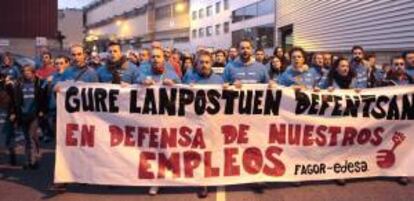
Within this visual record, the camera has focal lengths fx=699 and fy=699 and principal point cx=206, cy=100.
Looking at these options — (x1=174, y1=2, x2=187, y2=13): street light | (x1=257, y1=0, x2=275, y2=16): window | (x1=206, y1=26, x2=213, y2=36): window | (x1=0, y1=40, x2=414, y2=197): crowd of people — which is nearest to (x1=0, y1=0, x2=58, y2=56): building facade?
(x1=257, y1=0, x2=275, y2=16): window

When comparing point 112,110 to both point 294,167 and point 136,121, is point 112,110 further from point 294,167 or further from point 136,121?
point 294,167

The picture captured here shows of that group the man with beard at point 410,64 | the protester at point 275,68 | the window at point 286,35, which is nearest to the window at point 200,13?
the window at point 286,35

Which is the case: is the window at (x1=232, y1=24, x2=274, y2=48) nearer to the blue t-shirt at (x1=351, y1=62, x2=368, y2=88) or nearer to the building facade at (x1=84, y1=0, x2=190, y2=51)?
the building facade at (x1=84, y1=0, x2=190, y2=51)

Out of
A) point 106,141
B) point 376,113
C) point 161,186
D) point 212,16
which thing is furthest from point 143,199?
point 212,16

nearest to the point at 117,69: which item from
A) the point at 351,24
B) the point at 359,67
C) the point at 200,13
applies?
the point at 359,67

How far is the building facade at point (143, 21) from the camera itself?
246 feet

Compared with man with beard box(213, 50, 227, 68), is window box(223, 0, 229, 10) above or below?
above

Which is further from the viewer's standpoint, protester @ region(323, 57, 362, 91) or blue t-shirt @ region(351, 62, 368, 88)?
blue t-shirt @ region(351, 62, 368, 88)

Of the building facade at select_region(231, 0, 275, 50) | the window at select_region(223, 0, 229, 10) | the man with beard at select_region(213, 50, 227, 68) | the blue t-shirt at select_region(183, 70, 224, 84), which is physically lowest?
the blue t-shirt at select_region(183, 70, 224, 84)

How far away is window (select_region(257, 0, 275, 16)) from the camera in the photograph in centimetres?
4064

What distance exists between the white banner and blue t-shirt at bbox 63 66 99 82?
2.56 feet

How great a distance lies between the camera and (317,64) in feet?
36.3

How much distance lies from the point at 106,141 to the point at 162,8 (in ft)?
247

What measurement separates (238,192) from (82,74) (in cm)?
273
